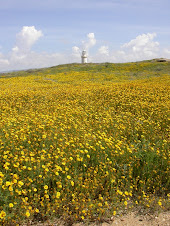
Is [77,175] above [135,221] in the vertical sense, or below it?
above

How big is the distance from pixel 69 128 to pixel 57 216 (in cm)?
259

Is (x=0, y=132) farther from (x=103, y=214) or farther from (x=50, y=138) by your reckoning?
(x=103, y=214)

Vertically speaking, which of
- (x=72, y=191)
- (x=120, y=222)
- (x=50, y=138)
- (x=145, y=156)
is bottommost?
(x=120, y=222)

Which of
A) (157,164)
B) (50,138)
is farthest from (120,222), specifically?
(50,138)

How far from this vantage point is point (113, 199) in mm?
3998

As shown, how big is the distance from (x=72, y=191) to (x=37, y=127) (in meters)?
2.38

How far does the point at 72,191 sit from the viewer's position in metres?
4.02

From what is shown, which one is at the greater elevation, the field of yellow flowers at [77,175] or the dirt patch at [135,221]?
the field of yellow flowers at [77,175]

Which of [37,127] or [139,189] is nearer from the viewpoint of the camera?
[139,189]

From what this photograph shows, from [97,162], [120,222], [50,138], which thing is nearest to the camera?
[120,222]

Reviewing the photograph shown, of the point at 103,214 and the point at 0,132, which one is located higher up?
the point at 0,132

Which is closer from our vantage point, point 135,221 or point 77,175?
point 135,221

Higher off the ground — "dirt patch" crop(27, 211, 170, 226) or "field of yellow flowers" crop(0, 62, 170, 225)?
"field of yellow flowers" crop(0, 62, 170, 225)

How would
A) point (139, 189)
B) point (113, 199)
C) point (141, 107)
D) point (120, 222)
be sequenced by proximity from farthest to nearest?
point (141, 107), point (139, 189), point (113, 199), point (120, 222)
